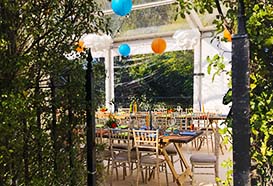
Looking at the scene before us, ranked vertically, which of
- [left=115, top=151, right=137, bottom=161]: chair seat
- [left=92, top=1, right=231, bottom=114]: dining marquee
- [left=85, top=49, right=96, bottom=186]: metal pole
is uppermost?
[left=92, top=1, right=231, bottom=114]: dining marquee

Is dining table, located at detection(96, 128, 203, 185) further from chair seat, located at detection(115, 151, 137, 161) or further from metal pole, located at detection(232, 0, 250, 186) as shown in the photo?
metal pole, located at detection(232, 0, 250, 186)

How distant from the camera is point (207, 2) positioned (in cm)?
182

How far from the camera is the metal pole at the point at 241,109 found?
133 centimetres

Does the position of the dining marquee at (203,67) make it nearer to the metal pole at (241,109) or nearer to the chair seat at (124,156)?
the chair seat at (124,156)

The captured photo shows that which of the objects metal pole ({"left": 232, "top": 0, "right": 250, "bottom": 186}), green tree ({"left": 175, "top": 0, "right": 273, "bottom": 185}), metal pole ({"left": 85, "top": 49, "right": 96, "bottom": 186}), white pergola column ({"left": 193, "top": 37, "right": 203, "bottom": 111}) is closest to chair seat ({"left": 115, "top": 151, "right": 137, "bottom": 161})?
metal pole ({"left": 85, "top": 49, "right": 96, "bottom": 186})

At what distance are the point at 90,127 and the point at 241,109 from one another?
1.05 meters

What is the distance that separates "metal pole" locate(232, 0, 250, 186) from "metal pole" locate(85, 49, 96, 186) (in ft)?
3.16

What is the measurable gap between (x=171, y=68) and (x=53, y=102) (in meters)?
8.71

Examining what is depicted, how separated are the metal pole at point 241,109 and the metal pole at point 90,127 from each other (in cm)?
96

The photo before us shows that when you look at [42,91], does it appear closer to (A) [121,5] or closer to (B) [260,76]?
(B) [260,76]

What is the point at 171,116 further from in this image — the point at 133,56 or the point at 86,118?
the point at 86,118

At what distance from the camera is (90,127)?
2.06 meters

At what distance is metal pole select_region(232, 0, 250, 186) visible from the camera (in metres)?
1.33

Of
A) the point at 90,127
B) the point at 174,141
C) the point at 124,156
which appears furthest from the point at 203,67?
the point at 90,127
